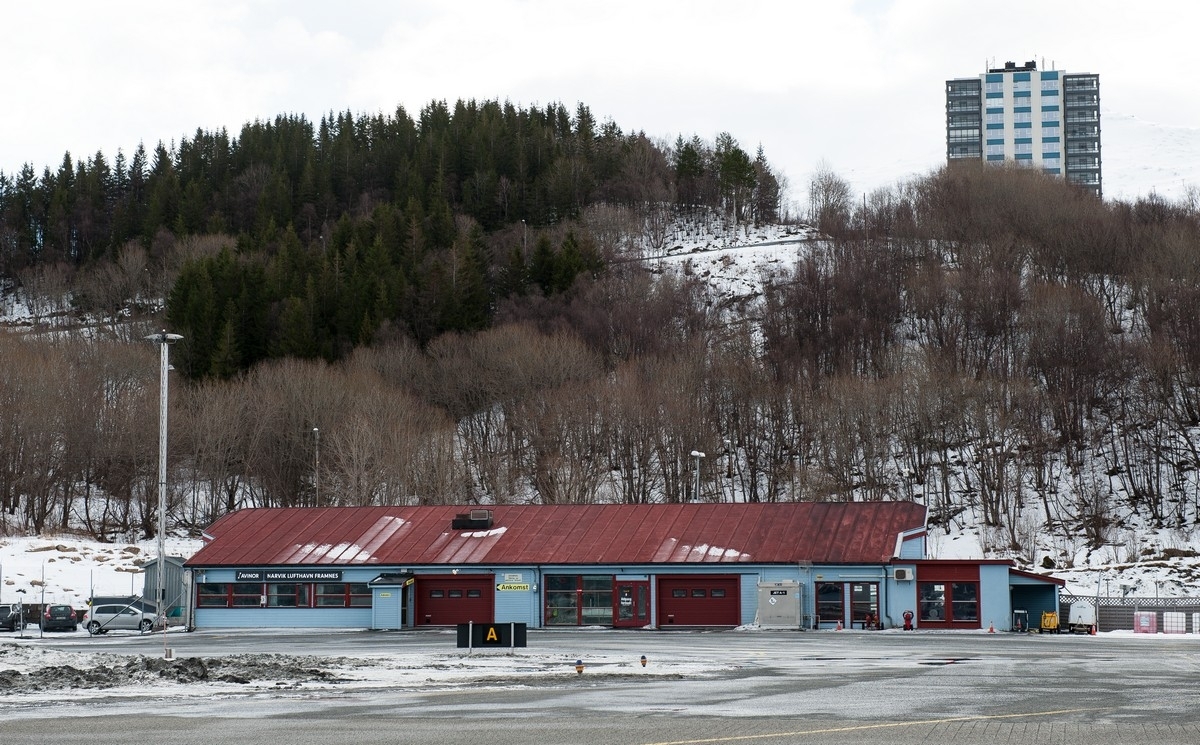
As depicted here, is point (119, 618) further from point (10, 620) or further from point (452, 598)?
point (452, 598)

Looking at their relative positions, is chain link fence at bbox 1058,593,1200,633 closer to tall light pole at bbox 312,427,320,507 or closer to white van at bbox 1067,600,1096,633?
white van at bbox 1067,600,1096,633

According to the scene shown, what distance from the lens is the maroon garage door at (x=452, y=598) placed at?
55312mm

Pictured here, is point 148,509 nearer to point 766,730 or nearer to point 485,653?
point 485,653

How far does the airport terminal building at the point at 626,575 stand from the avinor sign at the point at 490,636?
61.5 feet

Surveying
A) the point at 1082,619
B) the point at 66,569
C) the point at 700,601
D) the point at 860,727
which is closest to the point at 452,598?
the point at 700,601

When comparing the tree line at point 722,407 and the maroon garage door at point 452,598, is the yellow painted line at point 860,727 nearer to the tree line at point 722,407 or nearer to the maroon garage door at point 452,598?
the maroon garage door at point 452,598

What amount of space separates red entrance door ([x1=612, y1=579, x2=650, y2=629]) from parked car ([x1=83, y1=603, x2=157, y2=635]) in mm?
19278

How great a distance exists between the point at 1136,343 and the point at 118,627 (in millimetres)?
66854

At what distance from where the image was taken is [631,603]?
54250 mm

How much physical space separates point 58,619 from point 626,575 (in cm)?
2336

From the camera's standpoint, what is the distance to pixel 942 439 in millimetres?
80375

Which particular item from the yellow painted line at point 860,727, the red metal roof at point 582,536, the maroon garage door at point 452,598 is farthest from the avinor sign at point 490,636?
the maroon garage door at point 452,598

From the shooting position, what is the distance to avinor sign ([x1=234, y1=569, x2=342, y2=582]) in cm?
5531

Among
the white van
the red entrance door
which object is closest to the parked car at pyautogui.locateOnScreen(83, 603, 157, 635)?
the red entrance door
